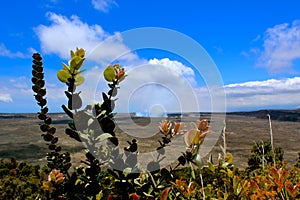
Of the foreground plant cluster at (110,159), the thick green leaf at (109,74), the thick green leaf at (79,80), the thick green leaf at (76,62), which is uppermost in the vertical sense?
the thick green leaf at (76,62)

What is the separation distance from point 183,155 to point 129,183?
0.19m

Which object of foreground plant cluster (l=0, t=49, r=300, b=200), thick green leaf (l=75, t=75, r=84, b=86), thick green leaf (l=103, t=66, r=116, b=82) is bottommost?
foreground plant cluster (l=0, t=49, r=300, b=200)

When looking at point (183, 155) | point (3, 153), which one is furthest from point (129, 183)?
point (3, 153)

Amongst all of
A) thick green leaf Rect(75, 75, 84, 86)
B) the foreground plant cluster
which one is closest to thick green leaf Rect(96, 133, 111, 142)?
the foreground plant cluster

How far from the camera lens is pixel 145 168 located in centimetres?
99

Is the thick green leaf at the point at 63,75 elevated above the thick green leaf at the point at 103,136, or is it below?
above

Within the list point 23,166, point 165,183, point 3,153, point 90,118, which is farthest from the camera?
point 3,153

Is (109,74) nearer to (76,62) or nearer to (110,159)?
(76,62)

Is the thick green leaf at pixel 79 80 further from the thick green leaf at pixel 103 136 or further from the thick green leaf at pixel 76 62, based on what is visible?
the thick green leaf at pixel 103 136

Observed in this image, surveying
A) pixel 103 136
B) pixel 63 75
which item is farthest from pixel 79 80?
pixel 103 136

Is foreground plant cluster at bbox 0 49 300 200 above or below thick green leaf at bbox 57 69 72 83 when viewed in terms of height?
below

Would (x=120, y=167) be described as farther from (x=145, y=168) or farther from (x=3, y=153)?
(x=3, y=153)

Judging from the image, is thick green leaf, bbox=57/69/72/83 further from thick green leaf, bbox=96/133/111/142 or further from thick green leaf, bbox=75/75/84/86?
thick green leaf, bbox=96/133/111/142

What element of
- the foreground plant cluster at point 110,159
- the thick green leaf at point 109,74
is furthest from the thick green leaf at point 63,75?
the thick green leaf at point 109,74
